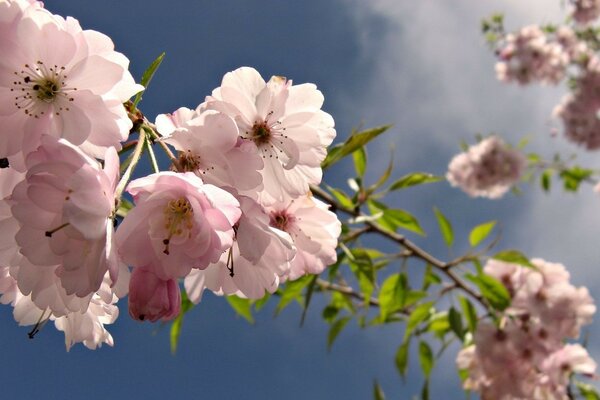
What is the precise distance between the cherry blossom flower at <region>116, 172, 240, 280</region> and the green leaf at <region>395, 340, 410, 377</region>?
5.20 ft

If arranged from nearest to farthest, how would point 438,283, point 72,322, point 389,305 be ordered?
point 72,322 → point 389,305 → point 438,283

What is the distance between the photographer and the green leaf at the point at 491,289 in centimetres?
185

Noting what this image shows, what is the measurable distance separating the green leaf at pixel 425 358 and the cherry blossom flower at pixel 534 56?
4.51m

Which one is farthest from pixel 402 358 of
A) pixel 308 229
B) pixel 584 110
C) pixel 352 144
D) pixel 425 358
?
pixel 584 110

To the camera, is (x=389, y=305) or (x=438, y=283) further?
(x=438, y=283)

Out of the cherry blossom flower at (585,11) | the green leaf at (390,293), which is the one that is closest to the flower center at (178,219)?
the green leaf at (390,293)

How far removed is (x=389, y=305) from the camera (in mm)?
1804

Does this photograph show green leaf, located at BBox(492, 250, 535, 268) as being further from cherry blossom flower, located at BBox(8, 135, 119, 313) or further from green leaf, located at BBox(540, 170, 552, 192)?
green leaf, located at BBox(540, 170, 552, 192)

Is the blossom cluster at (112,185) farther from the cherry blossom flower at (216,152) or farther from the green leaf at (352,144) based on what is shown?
the green leaf at (352,144)

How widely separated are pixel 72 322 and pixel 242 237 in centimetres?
31

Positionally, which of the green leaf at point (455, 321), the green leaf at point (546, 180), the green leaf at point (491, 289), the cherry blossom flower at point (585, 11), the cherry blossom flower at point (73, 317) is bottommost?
the cherry blossom flower at point (73, 317)

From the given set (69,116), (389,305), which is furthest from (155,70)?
(389,305)

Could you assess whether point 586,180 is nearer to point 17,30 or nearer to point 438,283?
point 438,283

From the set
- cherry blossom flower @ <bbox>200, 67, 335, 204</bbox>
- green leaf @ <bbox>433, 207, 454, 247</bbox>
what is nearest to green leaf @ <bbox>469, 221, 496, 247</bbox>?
green leaf @ <bbox>433, 207, 454, 247</bbox>
